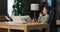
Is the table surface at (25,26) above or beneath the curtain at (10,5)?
beneath

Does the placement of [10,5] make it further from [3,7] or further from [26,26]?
[26,26]

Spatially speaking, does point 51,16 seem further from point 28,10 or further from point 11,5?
point 11,5

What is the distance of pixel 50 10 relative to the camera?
15.6 feet

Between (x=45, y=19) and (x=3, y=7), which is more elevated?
(x=3, y=7)

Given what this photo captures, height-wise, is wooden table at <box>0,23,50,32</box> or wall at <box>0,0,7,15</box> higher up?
wall at <box>0,0,7,15</box>

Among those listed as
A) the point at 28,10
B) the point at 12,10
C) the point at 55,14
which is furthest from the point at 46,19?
the point at 12,10

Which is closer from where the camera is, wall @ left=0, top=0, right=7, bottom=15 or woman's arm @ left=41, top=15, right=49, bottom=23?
woman's arm @ left=41, top=15, right=49, bottom=23

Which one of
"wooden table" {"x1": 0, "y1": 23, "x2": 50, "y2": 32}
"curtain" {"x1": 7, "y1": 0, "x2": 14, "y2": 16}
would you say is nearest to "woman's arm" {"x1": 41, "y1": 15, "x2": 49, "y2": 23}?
"wooden table" {"x1": 0, "y1": 23, "x2": 50, "y2": 32}

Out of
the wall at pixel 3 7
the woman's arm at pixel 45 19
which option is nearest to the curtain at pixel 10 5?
the wall at pixel 3 7

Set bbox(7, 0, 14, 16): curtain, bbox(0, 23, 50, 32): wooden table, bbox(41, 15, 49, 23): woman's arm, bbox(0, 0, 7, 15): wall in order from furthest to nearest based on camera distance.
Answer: bbox(7, 0, 14, 16): curtain, bbox(0, 0, 7, 15): wall, bbox(41, 15, 49, 23): woman's arm, bbox(0, 23, 50, 32): wooden table

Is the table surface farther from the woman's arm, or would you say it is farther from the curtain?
the curtain

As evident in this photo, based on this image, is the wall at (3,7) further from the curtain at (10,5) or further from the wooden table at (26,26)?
the wooden table at (26,26)

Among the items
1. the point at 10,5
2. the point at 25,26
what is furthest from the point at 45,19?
the point at 10,5

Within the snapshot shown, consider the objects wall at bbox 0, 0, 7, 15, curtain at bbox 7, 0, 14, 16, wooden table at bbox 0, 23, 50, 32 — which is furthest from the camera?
curtain at bbox 7, 0, 14, 16
